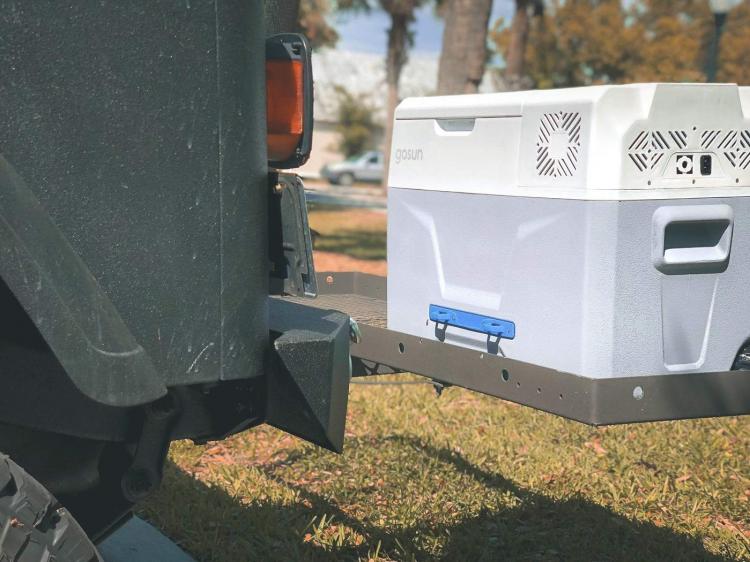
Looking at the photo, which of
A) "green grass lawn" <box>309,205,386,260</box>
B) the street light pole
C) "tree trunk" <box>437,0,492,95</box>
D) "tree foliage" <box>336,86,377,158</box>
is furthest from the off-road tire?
"tree foliage" <box>336,86,377,158</box>

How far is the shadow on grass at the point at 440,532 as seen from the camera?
377cm

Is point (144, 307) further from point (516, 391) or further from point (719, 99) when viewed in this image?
point (719, 99)

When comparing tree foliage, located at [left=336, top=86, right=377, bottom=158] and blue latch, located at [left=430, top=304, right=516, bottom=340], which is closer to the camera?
blue latch, located at [left=430, top=304, right=516, bottom=340]

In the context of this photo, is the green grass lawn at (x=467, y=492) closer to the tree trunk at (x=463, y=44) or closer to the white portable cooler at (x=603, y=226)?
the white portable cooler at (x=603, y=226)

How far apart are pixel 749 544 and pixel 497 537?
3.03 ft

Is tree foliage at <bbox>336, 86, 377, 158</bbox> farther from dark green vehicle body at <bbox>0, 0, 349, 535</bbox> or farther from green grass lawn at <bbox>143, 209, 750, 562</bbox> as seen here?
dark green vehicle body at <bbox>0, 0, 349, 535</bbox>

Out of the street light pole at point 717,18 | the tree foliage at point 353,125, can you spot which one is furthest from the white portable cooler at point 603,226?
the tree foliage at point 353,125

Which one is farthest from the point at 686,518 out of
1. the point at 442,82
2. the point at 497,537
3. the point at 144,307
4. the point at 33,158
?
the point at 442,82

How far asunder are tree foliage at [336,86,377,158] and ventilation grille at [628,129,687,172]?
4885 cm

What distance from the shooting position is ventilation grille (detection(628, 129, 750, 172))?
2523 millimetres

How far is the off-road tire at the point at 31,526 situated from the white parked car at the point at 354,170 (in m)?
41.7

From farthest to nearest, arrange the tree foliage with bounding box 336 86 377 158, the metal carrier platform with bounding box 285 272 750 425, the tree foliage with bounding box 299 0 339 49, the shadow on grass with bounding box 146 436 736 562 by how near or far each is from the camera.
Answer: the tree foliage with bounding box 336 86 377 158 < the tree foliage with bounding box 299 0 339 49 < the shadow on grass with bounding box 146 436 736 562 < the metal carrier platform with bounding box 285 272 750 425

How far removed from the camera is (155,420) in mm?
2305

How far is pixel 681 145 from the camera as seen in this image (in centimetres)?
260
